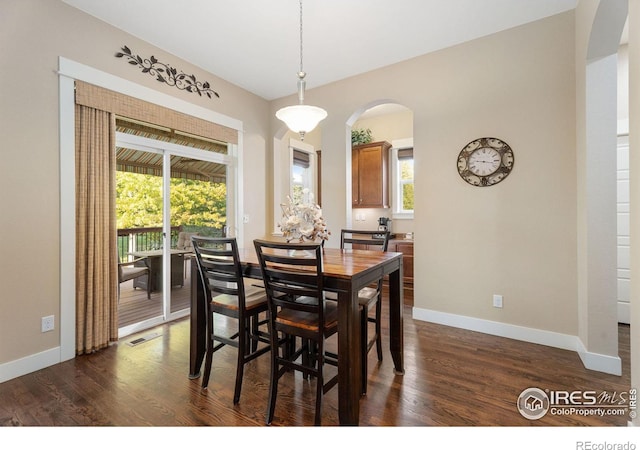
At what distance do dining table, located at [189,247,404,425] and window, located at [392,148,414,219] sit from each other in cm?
327

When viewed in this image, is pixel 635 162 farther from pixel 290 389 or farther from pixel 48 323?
pixel 48 323

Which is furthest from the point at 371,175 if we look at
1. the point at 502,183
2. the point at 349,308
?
the point at 349,308

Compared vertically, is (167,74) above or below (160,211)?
above

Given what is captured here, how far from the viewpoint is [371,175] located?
17.6 feet

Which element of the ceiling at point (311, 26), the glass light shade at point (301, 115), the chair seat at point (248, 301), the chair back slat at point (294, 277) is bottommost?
the chair seat at point (248, 301)

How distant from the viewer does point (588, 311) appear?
2.32 m

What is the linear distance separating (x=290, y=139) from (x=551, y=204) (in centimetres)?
393

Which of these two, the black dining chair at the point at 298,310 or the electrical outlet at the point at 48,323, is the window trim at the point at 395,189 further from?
the electrical outlet at the point at 48,323

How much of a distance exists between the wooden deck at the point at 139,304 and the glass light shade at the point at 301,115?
2.44 meters

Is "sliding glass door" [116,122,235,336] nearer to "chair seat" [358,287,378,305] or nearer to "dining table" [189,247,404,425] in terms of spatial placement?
"dining table" [189,247,404,425]

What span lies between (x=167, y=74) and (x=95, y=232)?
6.13 feet

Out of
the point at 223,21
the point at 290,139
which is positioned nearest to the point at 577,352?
the point at 223,21

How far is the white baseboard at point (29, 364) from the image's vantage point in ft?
7.06

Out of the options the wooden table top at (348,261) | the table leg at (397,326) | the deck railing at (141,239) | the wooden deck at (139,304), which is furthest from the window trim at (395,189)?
the wooden deck at (139,304)
